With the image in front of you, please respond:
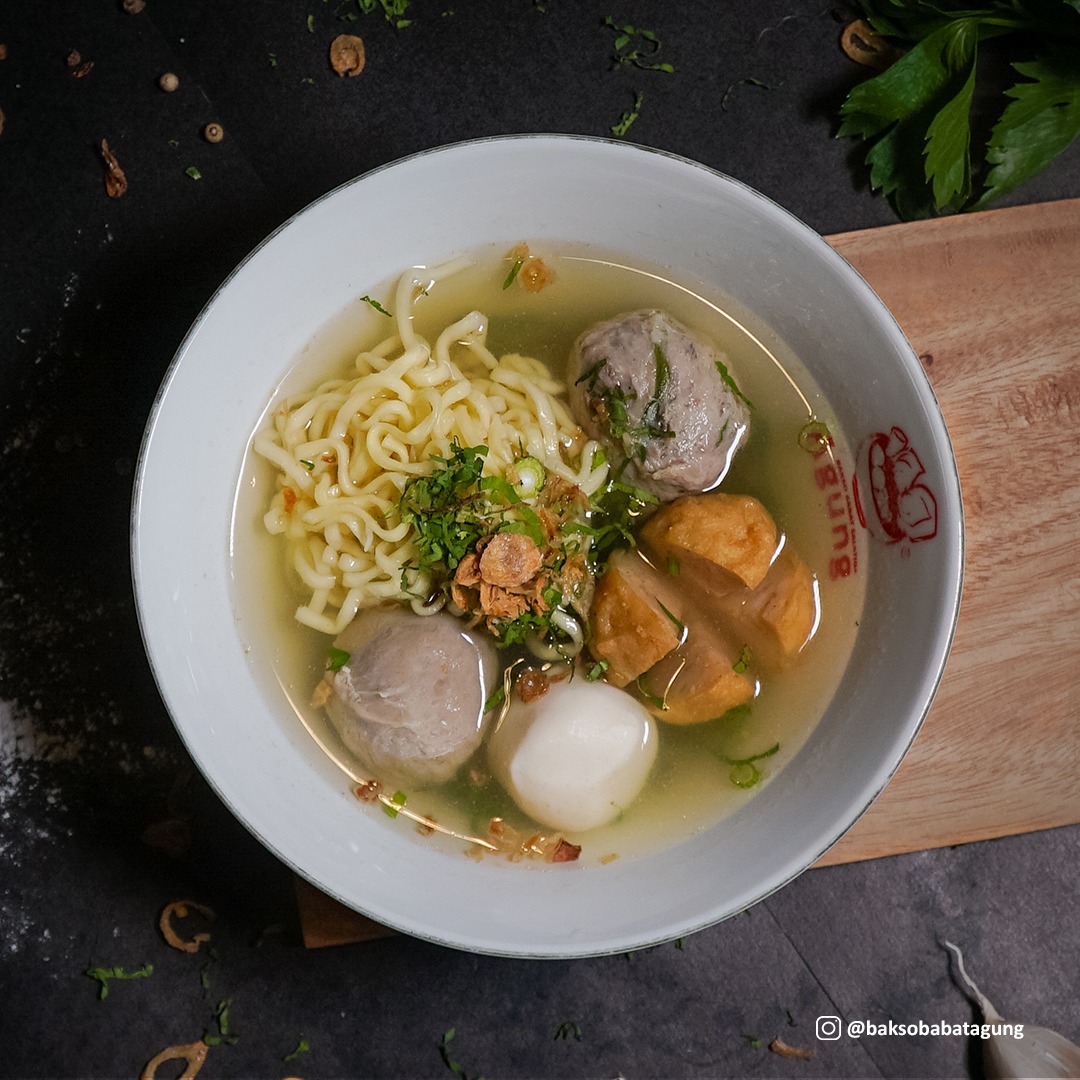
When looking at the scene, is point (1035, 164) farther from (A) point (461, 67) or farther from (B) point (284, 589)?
(B) point (284, 589)

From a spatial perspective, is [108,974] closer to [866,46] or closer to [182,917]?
[182,917]

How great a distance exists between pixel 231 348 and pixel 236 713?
76 cm

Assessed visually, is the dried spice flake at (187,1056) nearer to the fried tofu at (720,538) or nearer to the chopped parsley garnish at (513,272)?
the fried tofu at (720,538)

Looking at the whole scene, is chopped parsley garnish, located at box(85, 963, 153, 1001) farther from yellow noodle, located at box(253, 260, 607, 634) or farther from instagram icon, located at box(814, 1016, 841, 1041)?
instagram icon, located at box(814, 1016, 841, 1041)

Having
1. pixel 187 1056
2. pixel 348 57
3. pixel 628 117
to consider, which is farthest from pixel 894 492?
pixel 187 1056

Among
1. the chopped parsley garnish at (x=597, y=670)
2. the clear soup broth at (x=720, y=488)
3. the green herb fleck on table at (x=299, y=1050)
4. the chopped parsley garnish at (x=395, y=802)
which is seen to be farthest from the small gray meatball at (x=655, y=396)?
the green herb fleck on table at (x=299, y=1050)

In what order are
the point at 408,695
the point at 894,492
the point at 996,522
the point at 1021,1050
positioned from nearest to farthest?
the point at 894,492 → the point at 408,695 → the point at 996,522 → the point at 1021,1050

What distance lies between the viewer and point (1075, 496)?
6.51 feet

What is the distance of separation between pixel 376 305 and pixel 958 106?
55.9 inches

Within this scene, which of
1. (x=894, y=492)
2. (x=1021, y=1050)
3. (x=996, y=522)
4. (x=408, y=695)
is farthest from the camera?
(x=1021, y=1050)

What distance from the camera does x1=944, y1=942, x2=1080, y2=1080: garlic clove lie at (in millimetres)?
2127

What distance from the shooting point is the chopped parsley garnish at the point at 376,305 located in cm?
203

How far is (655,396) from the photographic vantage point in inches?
74.5

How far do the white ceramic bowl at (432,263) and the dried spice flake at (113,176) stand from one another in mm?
674
